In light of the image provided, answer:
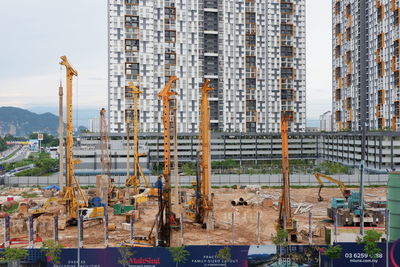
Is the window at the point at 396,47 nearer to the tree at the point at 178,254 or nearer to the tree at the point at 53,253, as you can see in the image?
the tree at the point at 178,254

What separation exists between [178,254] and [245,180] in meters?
46.3

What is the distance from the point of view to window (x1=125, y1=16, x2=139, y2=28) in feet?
289

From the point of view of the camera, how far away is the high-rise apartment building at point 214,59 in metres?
88.7

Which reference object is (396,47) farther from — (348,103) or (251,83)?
(251,83)

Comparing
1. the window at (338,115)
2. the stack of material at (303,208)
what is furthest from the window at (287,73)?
the stack of material at (303,208)

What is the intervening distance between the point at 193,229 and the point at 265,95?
65545mm

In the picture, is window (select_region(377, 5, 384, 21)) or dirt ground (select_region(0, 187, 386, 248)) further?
window (select_region(377, 5, 384, 21))

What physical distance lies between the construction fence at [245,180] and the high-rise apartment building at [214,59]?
967 inches

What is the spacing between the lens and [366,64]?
92.2 m

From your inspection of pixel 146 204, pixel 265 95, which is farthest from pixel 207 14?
pixel 146 204

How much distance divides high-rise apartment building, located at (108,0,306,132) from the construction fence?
24.6m

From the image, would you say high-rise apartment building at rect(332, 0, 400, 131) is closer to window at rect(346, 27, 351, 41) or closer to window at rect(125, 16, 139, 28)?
window at rect(346, 27, 351, 41)

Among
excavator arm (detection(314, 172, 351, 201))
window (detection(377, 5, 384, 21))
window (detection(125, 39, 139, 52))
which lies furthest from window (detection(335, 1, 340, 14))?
excavator arm (detection(314, 172, 351, 201))

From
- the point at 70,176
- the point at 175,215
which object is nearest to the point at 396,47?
the point at 175,215
